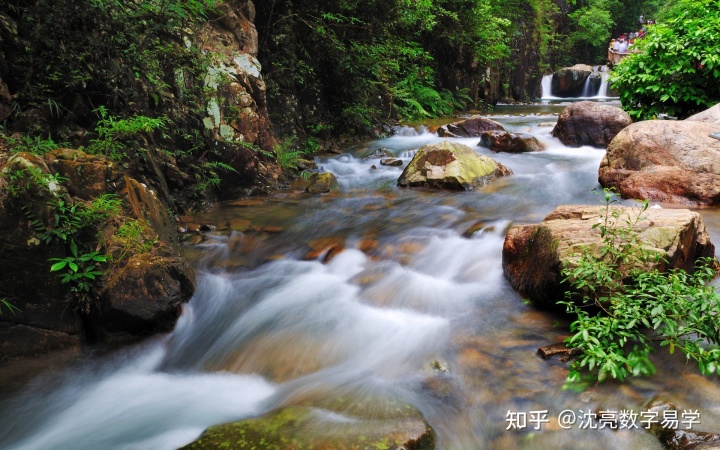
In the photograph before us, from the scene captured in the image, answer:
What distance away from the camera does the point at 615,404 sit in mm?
2668

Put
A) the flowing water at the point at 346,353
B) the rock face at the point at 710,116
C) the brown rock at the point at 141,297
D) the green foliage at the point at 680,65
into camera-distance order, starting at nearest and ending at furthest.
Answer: the flowing water at the point at 346,353 → the brown rock at the point at 141,297 → the rock face at the point at 710,116 → the green foliage at the point at 680,65

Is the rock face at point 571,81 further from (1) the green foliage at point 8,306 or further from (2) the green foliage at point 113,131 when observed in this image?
(1) the green foliage at point 8,306

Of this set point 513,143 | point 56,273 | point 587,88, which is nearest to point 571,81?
point 587,88

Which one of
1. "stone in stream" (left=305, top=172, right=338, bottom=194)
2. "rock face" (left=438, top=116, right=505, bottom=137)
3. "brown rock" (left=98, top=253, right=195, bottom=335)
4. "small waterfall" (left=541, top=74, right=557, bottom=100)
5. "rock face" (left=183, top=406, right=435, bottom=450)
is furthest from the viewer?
"small waterfall" (left=541, top=74, right=557, bottom=100)

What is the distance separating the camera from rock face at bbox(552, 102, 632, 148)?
927 cm

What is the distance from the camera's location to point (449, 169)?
774 cm

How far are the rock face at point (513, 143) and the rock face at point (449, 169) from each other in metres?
1.88

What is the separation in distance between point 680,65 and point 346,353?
7.81 meters

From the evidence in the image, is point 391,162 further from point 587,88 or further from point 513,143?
point 587,88

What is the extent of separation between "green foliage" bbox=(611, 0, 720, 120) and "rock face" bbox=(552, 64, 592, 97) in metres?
19.0

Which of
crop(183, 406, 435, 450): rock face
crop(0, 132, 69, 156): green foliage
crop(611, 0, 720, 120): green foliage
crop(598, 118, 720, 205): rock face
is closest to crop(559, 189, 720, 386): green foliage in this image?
crop(183, 406, 435, 450): rock face

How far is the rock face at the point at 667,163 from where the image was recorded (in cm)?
589

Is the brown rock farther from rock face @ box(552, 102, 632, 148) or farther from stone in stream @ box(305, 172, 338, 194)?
rock face @ box(552, 102, 632, 148)

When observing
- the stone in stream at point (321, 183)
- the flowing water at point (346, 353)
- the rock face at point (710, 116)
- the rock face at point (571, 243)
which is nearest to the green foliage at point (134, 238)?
the flowing water at point (346, 353)
